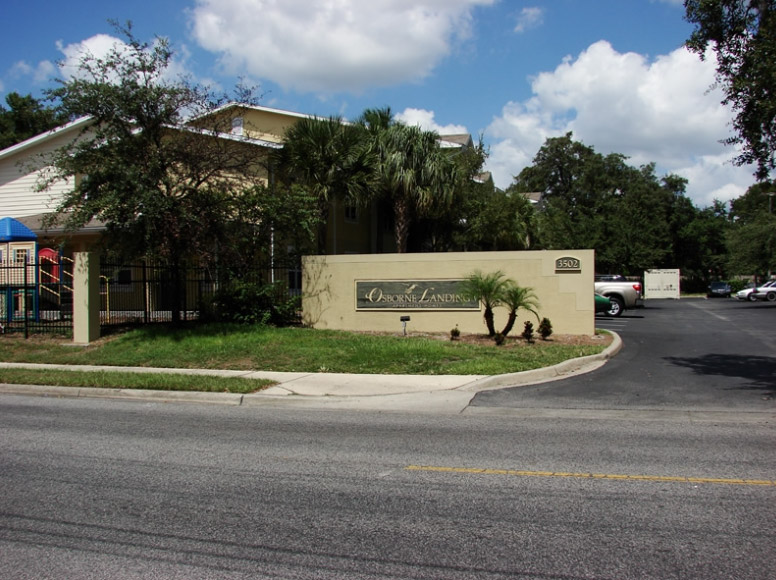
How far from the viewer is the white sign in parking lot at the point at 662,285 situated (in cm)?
4734

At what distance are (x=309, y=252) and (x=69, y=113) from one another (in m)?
7.18

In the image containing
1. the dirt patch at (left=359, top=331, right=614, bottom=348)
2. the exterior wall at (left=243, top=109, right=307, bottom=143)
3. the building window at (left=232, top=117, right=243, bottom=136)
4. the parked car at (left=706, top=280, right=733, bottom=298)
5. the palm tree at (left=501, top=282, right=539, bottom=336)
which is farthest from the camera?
the parked car at (left=706, top=280, right=733, bottom=298)

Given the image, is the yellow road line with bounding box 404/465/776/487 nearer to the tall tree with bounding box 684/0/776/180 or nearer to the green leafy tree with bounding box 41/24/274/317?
the tall tree with bounding box 684/0/776/180

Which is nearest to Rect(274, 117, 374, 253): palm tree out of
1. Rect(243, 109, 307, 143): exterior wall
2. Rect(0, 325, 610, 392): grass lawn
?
Rect(0, 325, 610, 392): grass lawn

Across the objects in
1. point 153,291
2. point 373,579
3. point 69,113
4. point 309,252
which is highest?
point 69,113

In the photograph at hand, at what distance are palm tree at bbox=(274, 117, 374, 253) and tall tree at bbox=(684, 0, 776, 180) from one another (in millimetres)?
11504

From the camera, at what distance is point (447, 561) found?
3949mm

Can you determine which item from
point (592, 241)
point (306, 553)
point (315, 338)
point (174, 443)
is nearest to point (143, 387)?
point (174, 443)

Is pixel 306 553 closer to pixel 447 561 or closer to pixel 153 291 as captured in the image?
pixel 447 561

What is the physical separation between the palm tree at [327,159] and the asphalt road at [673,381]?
9.71 m

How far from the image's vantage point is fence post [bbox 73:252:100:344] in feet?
50.6

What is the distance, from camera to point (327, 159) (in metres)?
20.2

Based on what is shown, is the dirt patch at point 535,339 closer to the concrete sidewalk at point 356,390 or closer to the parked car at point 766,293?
the concrete sidewalk at point 356,390

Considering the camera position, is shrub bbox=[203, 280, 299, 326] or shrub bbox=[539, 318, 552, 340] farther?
shrub bbox=[203, 280, 299, 326]
